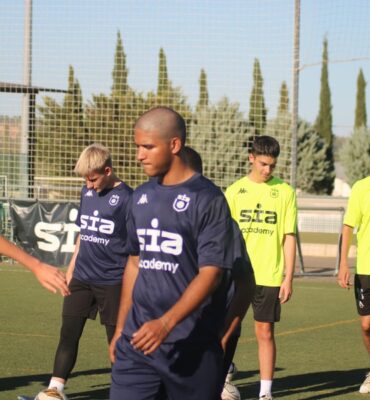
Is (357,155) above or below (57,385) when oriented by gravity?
above

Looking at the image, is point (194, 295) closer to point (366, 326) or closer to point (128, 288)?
point (128, 288)

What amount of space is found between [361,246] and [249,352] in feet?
7.77

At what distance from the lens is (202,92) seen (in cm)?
2850

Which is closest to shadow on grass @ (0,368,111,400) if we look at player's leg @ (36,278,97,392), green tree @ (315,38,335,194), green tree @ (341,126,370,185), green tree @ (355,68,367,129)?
player's leg @ (36,278,97,392)

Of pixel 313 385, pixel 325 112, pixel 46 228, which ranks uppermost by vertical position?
pixel 325 112

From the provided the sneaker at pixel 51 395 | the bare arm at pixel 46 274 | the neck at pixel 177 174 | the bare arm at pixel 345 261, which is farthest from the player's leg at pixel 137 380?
the bare arm at pixel 345 261

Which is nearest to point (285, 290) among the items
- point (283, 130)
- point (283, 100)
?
point (283, 100)

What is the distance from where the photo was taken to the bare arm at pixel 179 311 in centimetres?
499

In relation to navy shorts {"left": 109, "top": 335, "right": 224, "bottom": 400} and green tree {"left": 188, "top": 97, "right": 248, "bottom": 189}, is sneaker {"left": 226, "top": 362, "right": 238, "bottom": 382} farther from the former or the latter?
green tree {"left": 188, "top": 97, "right": 248, "bottom": 189}

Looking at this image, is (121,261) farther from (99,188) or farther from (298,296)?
(298,296)

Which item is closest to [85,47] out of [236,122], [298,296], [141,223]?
[236,122]

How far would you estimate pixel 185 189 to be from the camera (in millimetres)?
5379

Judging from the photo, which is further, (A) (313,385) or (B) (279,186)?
(A) (313,385)

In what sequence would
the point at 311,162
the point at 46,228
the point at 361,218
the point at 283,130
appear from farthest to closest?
the point at 311,162 < the point at 283,130 < the point at 46,228 < the point at 361,218
